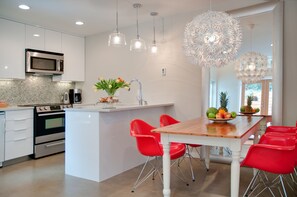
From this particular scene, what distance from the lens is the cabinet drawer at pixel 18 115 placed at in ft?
12.9

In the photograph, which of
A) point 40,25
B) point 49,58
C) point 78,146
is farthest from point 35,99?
point 78,146

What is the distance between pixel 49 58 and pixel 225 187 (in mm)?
4033

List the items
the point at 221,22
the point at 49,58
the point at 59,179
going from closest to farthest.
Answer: the point at 221,22 → the point at 59,179 → the point at 49,58

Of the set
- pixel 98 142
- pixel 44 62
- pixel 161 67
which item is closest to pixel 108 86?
pixel 98 142

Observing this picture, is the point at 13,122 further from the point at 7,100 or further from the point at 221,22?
the point at 221,22

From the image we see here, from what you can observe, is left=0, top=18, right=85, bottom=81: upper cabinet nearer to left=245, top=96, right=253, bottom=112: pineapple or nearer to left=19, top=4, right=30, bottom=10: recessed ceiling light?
left=19, top=4, right=30, bottom=10: recessed ceiling light

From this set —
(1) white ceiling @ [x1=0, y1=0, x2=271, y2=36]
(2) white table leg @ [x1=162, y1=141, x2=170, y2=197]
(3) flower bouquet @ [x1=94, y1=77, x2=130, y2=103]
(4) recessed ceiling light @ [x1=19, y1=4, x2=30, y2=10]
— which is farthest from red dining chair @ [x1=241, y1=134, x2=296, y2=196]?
(4) recessed ceiling light @ [x1=19, y1=4, x2=30, y2=10]

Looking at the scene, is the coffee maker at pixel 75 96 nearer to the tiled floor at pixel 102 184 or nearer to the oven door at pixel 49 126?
the oven door at pixel 49 126

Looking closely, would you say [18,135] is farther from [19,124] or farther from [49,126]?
[49,126]

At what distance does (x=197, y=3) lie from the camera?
3805 mm

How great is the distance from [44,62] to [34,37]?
0.51 m

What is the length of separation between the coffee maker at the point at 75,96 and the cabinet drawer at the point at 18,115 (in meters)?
1.38

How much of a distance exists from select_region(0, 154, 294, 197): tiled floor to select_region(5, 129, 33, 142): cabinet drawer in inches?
19.0

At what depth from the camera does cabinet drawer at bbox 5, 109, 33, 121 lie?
3941 mm
